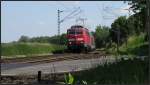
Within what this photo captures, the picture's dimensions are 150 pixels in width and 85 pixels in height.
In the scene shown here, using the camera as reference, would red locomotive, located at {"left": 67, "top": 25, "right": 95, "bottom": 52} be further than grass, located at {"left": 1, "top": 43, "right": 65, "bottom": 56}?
Yes

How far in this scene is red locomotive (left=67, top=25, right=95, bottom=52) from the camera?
42469 millimetres

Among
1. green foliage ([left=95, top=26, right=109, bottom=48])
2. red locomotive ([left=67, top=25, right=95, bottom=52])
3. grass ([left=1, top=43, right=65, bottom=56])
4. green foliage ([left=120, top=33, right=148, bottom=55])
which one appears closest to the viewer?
green foliage ([left=120, top=33, right=148, bottom=55])

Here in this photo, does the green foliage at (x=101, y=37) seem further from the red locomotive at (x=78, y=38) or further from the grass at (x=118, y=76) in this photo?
the grass at (x=118, y=76)

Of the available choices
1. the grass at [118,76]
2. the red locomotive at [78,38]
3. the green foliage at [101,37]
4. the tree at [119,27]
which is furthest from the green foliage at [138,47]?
the green foliage at [101,37]

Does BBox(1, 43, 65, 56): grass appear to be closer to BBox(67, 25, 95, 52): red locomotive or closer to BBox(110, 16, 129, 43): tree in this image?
BBox(67, 25, 95, 52): red locomotive

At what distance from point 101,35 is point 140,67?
4981cm

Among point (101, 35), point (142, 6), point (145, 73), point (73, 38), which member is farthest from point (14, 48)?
point (145, 73)

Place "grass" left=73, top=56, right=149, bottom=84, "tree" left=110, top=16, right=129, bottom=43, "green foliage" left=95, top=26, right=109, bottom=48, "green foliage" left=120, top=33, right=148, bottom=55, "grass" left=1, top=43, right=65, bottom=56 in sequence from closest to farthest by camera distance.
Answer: "grass" left=73, top=56, right=149, bottom=84
"green foliage" left=120, top=33, right=148, bottom=55
"tree" left=110, top=16, right=129, bottom=43
"grass" left=1, top=43, right=65, bottom=56
"green foliage" left=95, top=26, right=109, bottom=48

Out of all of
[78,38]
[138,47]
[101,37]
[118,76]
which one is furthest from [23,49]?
[118,76]

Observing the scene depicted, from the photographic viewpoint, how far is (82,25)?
144ft

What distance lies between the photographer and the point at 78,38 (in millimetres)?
43094

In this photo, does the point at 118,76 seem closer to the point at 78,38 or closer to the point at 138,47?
the point at 138,47

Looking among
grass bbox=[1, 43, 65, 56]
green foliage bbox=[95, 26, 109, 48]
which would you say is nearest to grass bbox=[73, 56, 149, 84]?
grass bbox=[1, 43, 65, 56]

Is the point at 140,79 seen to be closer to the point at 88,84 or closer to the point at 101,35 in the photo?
the point at 88,84
